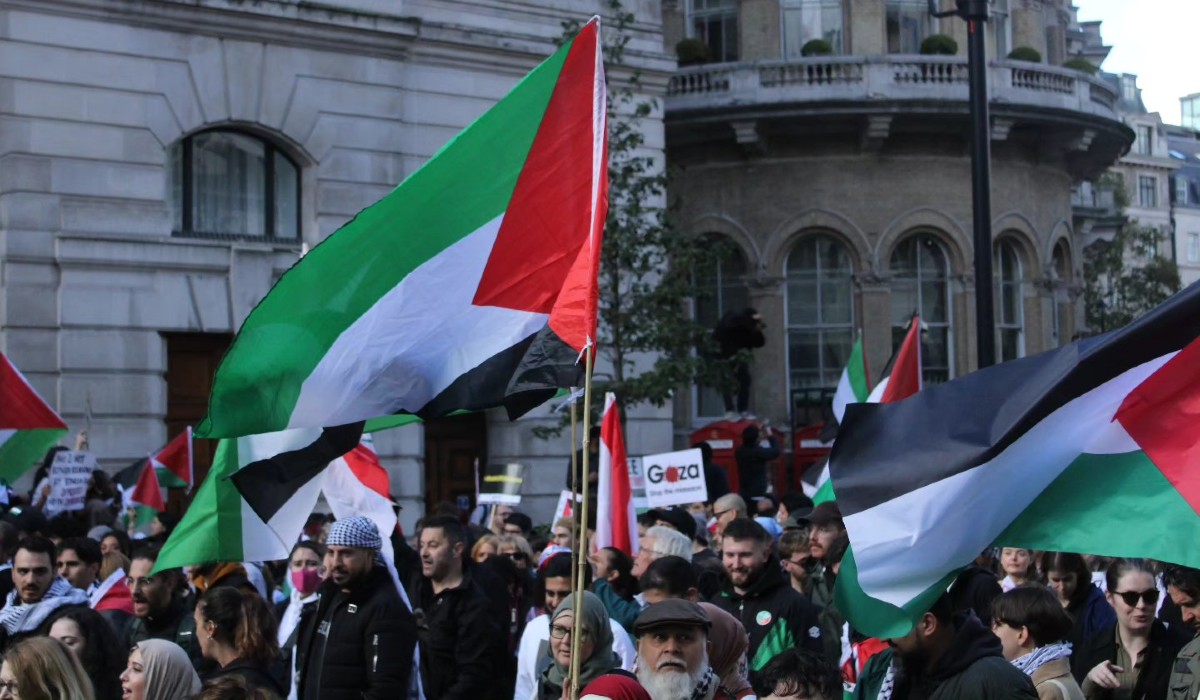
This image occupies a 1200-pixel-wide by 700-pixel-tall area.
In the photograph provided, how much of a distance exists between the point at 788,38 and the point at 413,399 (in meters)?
23.5

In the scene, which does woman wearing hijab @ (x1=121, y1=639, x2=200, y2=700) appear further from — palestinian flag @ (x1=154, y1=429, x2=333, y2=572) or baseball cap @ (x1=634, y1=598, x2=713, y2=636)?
palestinian flag @ (x1=154, y1=429, x2=333, y2=572)

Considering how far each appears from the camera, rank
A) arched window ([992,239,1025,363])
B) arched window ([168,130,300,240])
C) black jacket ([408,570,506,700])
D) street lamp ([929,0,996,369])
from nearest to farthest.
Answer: black jacket ([408,570,506,700]) < street lamp ([929,0,996,369]) < arched window ([168,130,300,240]) < arched window ([992,239,1025,363])

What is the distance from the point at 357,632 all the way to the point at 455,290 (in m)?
1.82

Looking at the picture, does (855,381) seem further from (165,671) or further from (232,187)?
(165,671)

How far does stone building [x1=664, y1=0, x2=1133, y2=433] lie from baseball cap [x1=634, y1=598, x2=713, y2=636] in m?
22.6

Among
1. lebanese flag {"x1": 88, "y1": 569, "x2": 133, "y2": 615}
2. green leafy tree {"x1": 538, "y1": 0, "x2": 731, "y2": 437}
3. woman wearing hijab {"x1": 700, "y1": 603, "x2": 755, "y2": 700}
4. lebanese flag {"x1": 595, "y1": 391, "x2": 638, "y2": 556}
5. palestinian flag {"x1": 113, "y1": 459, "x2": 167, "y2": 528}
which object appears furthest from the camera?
green leafy tree {"x1": 538, "y1": 0, "x2": 731, "y2": 437}

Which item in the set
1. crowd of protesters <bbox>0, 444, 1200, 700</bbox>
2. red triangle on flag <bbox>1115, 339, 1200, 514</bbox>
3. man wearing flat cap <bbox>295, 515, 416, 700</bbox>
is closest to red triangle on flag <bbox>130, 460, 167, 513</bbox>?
crowd of protesters <bbox>0, 444, 1200, 700</bbox>

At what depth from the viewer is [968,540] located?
571 centimetres

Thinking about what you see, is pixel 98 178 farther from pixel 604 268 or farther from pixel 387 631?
pixel 387 631

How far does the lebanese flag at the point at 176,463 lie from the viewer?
1662 cm

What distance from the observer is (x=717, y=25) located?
99.8 ft

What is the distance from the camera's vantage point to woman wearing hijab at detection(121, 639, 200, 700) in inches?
263

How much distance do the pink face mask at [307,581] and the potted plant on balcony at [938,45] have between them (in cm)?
2077

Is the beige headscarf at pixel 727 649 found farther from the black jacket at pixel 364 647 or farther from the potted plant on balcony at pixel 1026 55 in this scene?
the potted plant on balcony at pixel 1026 55
